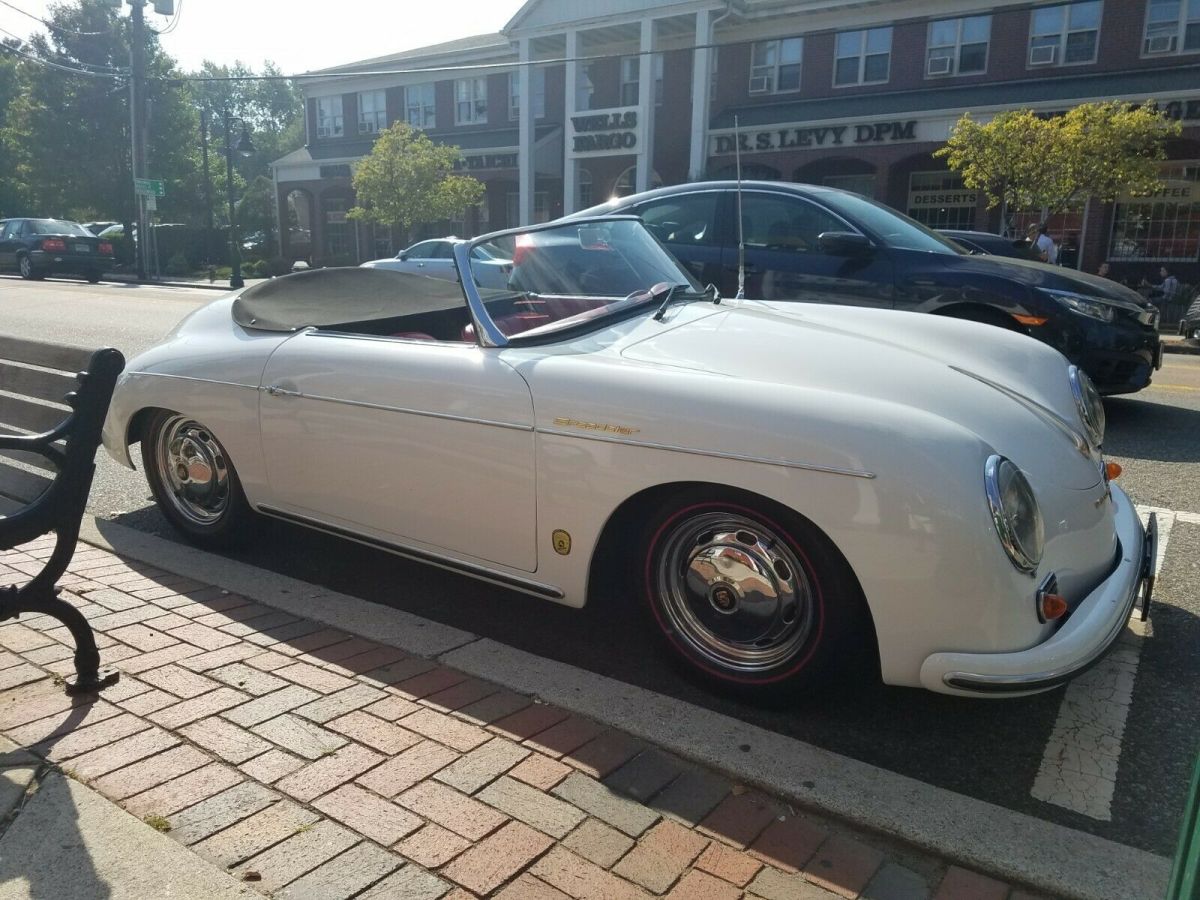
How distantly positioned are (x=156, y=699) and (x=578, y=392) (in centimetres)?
161

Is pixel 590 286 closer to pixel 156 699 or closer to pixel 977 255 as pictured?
pixel 156 699

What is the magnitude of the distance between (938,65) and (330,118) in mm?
25956

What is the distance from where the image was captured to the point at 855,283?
22.6 ft

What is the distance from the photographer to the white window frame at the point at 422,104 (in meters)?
37.0

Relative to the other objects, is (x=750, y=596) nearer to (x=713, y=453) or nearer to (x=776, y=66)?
(x=713, y=453)

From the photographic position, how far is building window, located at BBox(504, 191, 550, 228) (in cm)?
3438

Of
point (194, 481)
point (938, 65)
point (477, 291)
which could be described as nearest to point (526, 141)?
point (938, 65)

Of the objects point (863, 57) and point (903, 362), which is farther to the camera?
point (863, 57)

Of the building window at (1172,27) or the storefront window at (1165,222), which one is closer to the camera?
the building window at (1172,27)

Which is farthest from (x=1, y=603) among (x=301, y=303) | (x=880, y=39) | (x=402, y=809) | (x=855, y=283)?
(x=880, y=39)

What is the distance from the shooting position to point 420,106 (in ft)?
123

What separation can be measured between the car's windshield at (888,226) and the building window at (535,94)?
93.3 feet

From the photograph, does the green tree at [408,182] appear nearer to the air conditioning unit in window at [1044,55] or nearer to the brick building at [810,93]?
the brick building at [810,93]

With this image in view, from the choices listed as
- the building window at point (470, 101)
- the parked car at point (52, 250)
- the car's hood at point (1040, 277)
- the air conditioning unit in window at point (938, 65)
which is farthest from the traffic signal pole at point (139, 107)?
the car's hood at point (1040, 277)
